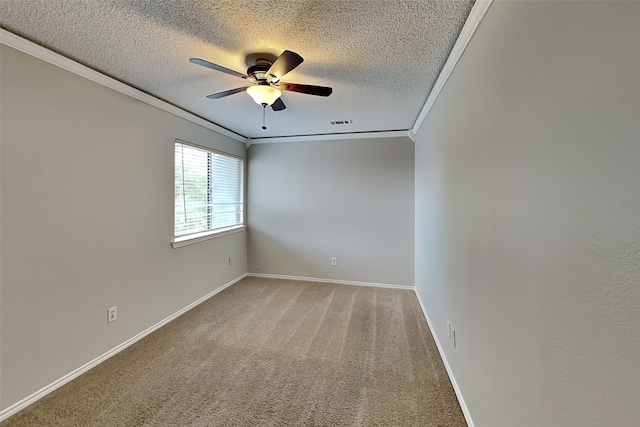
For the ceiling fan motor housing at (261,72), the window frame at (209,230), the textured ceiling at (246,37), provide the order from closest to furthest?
the textured ceiling at (246,37) → the ceiling fan motor housing at (261,72) → the window frame at (209,230)

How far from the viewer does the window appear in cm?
319

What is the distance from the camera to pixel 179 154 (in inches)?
124

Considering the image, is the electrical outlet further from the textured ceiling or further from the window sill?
the textured ceiling

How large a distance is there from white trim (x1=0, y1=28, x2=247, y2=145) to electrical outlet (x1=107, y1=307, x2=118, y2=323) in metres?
1.94

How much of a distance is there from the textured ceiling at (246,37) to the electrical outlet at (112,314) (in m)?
2.02

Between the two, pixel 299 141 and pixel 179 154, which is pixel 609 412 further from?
pixel 299 141

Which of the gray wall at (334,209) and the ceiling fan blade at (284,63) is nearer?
the ceiling fan blade at (284,63)

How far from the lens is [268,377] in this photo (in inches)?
80.0

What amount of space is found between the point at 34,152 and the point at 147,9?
1.26 meters

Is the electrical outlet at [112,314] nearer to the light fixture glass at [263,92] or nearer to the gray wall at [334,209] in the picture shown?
the light fixture glass at [263,92]

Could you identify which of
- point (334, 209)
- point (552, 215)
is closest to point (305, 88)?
point (552, 215)

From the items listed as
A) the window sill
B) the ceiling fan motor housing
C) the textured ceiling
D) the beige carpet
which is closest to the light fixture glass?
the ceiling fan motor housing

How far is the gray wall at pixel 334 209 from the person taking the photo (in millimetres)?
4023

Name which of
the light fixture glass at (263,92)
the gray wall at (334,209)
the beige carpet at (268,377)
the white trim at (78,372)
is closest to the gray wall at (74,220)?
the white trim at (78,372)
